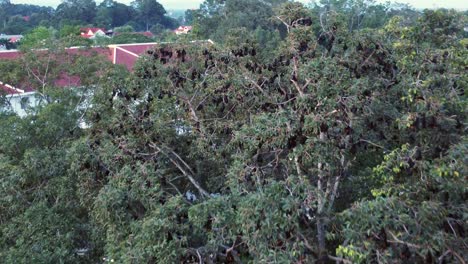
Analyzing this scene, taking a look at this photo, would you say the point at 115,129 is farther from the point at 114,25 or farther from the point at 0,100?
the point at 114,25

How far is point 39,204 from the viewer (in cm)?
599

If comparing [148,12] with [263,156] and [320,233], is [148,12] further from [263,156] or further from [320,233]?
[320,233]

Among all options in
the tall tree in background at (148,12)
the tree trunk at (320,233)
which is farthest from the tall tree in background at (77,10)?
the tree trunk at (320,233)

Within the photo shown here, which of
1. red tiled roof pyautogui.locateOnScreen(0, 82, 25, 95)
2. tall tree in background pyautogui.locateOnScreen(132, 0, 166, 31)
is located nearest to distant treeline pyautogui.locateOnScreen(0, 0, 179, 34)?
tall tree in background pyautogui.locateOnScreen(132, 0, 166, 31)

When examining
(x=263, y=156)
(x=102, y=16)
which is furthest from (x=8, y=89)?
(x=102, y=16)

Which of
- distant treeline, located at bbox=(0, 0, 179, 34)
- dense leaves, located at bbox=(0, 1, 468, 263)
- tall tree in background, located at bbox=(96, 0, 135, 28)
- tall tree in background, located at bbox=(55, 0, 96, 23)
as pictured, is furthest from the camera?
tall tree in background, located at bbox=(96, 0, 135, 28)

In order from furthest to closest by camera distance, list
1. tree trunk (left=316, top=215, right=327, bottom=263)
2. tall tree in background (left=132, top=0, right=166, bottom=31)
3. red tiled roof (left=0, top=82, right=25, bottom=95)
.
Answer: tall tree in background (left=132, top=0, right=166, bottom=31), red tiled roof (left=0, top=82, right=25, bottom=95), tree trunk (left=316, top=215, right=327, bottom=263)

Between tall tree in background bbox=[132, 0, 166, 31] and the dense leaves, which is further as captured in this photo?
tall tree in background bbox=[132, 0, 166, 31]

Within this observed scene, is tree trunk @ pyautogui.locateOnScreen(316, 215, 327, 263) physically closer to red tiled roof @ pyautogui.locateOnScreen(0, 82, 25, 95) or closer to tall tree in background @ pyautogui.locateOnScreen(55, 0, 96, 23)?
red tiled roof @ pyautogui.locateOnScreen(0, 82, 25, 95)

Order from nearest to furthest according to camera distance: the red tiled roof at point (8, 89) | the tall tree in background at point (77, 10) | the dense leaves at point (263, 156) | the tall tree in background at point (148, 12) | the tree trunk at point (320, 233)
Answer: the dense leaves at point (263, 156) < the tree trunk at point (320, 233) < the red tiled roof at point (8, 89) < the tall tree in background at point (77, 10) < the tall tree in background at point (148, 12)

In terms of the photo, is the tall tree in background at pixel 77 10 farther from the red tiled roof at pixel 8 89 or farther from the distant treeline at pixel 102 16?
the red tiled roof at pixel 8 89

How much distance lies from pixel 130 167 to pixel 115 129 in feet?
3.06

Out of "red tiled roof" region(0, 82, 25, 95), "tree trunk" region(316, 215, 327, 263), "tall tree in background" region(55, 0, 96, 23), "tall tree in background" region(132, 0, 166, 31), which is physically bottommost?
"tall tree in background" region(132, 0, 166, 31)

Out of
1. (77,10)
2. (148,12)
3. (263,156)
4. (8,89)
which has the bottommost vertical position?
(148,12)
